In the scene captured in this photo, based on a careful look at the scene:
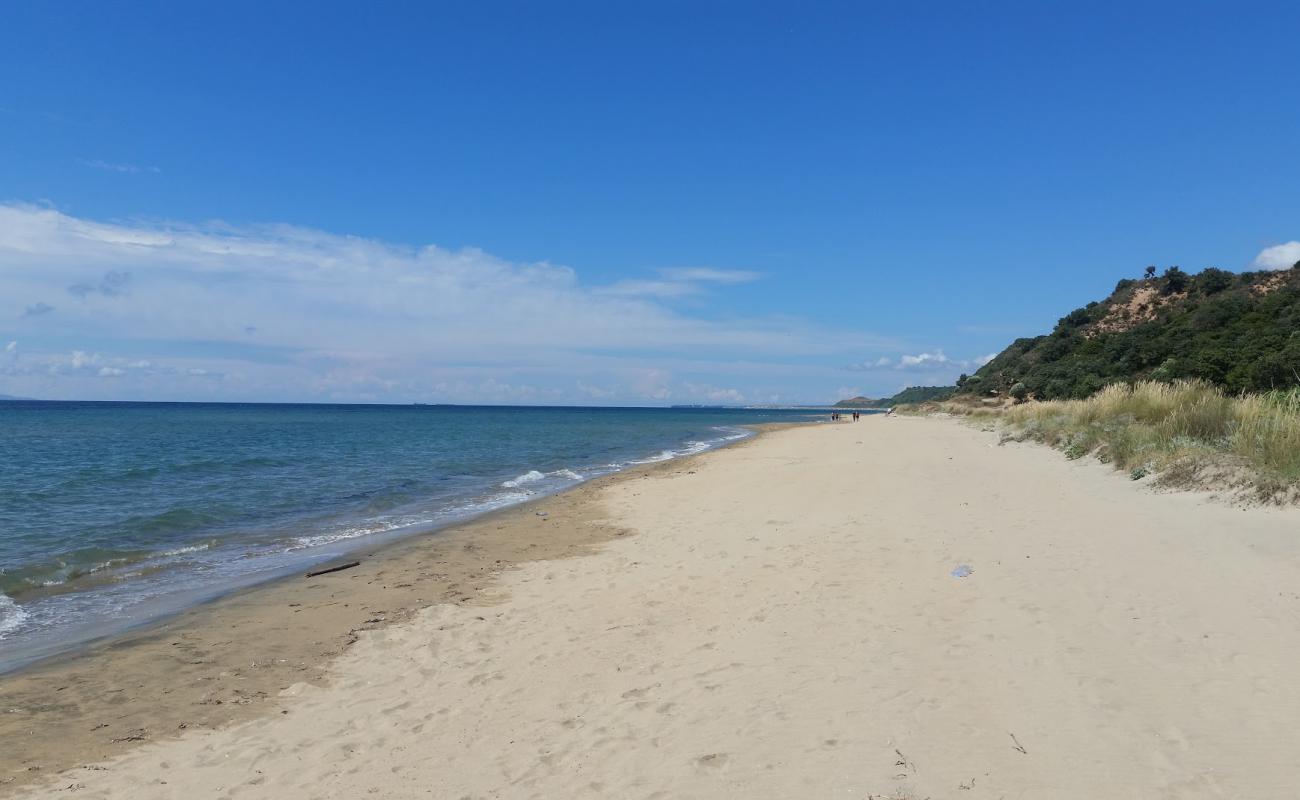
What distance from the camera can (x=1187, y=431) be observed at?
14703mm

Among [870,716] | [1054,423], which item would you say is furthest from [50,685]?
[1054,423]

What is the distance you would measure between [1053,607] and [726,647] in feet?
10.4

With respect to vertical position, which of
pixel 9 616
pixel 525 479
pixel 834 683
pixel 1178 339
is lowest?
pixel 9 616

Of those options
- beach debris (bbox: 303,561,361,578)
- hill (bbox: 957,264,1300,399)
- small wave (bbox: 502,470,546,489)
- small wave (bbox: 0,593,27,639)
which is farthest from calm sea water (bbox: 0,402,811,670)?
hill (bbox: 957,264,1300,399)

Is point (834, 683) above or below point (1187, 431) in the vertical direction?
below

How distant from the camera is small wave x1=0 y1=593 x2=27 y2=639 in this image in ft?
26.6

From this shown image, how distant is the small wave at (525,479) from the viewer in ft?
72.0

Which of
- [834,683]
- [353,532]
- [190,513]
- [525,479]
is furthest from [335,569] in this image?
[525,479]

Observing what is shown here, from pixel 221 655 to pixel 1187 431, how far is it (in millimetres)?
17906

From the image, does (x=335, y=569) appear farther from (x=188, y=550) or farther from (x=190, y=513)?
(x=190, y=513)

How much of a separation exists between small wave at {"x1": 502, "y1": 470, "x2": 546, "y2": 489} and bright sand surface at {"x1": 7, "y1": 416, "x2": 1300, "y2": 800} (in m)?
12.6

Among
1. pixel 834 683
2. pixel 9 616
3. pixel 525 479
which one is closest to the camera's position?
pixel 834 683

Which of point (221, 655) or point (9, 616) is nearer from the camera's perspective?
point (221, 655)

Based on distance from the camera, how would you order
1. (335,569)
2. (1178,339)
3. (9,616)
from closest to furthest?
(9,616), (335,569), (1178,339)
